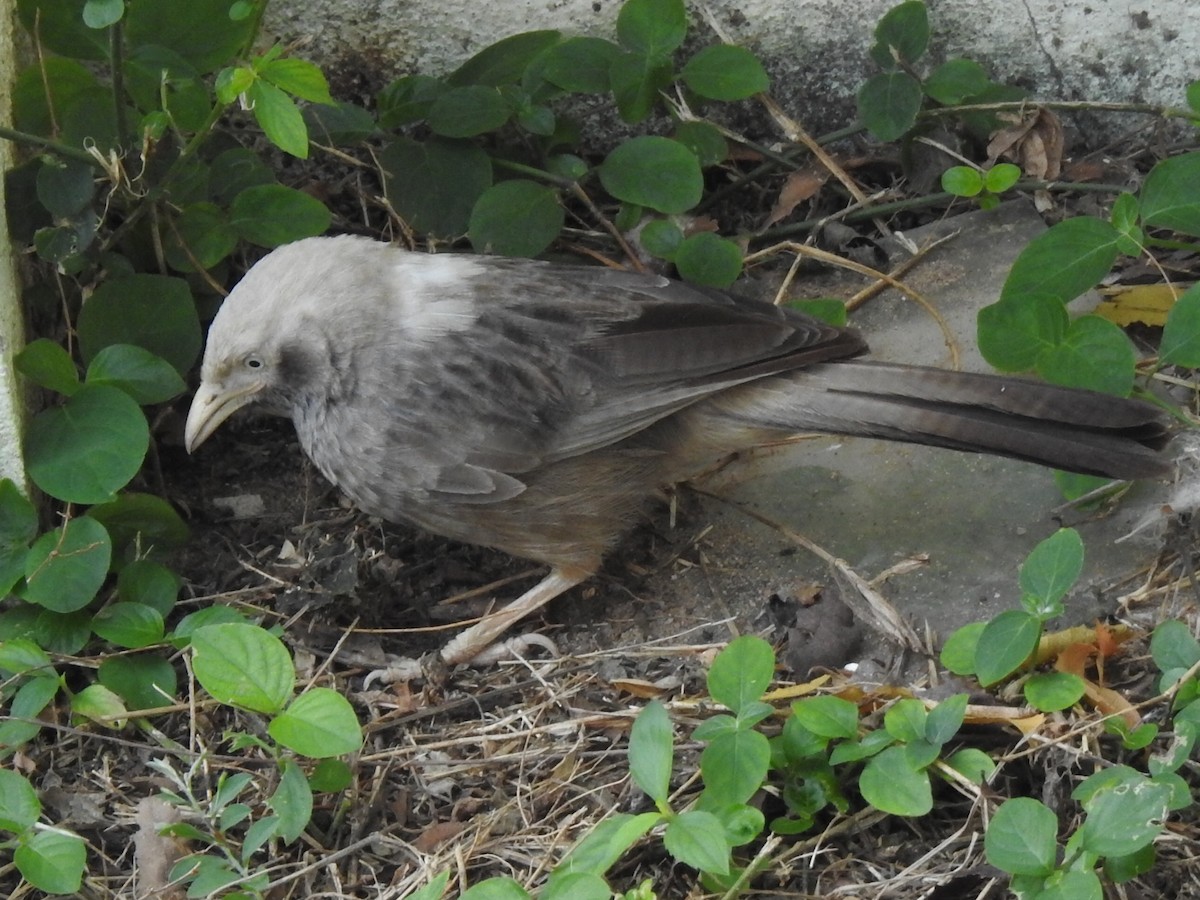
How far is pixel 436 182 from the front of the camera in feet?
14.7

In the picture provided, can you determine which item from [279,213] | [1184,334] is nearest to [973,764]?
[1184,334]

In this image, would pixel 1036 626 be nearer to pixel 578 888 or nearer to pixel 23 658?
pixel 578 888

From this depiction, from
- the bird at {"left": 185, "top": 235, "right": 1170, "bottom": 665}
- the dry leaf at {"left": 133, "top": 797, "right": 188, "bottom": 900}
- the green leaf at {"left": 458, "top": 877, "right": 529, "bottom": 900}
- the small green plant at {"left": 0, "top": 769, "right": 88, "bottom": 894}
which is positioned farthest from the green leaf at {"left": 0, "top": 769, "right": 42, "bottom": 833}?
the bird at {"left": 185, "top": 235, "right": 1170, "bottom": 665}

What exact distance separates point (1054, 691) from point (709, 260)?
5.80 feet

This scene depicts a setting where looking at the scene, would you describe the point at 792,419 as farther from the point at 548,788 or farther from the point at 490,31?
the point at 490,31

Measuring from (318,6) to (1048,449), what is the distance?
2.69 metres

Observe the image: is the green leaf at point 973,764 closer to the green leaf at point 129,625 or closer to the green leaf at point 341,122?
the green leaf at point 129,625

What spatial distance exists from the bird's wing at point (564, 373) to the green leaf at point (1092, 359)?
52 centimetres

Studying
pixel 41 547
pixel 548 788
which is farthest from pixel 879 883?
pixel 41 547

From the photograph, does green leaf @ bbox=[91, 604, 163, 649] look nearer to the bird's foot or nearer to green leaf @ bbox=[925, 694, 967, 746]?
the bird's foot

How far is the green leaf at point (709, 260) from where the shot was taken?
4.38 metres

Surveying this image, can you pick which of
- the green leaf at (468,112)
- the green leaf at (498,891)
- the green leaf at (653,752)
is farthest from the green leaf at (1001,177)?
the green leaf at (498,891)

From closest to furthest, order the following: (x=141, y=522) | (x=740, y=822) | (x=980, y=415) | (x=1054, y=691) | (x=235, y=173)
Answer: (x=740, y=822) → (x=1054, y=691) → (x=980, y=415) → (x=141, y=522) → (x=235, y=173)

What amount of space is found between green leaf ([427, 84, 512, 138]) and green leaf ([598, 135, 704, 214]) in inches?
15.2
